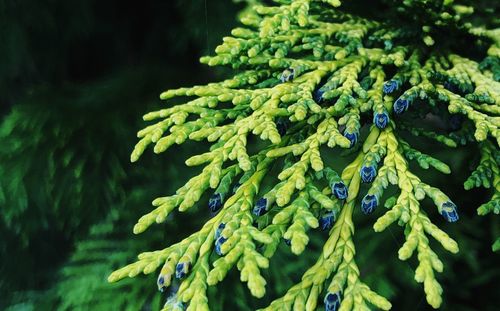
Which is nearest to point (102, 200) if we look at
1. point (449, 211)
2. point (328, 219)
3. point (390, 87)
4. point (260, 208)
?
point (260, 208)

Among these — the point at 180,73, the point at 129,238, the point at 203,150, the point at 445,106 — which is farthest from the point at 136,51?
the point at 445,106

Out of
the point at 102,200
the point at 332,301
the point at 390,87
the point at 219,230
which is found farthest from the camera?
the point at 102,200

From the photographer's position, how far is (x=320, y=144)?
1.43 m

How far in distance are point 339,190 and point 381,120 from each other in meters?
0.25

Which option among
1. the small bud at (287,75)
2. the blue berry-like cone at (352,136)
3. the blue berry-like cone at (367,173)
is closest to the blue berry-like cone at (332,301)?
the blue berry-like cone at (367,173)

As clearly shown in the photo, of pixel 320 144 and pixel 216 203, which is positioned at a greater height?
pixel 320 144

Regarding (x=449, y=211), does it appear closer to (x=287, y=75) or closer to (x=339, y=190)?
(x=339, y=190)

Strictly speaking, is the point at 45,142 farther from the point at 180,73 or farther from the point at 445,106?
the point at 445,106

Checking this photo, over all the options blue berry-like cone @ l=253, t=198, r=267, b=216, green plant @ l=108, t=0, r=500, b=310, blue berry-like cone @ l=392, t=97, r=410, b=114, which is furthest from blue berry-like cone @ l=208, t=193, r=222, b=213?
blue berry-like cone @ l=392, t=97, r=410, b=114

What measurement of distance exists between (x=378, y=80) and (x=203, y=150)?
0.94m

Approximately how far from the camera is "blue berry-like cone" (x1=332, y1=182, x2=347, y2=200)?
4.29 feet

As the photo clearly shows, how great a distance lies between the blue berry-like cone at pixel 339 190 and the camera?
1.31 meters

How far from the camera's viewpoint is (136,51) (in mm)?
3027

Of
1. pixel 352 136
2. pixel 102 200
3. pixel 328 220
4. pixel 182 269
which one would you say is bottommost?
pixel 102 200
